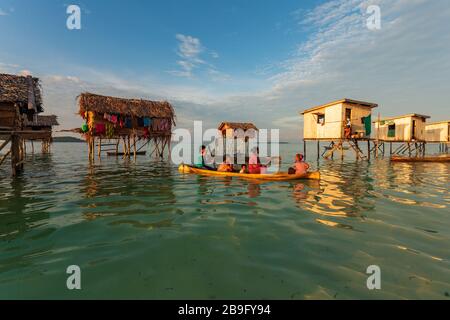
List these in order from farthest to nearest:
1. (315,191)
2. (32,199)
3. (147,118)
→ (147,118)
(315,191)
(32,199)

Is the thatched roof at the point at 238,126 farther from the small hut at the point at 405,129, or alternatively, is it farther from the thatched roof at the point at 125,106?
the small hut at the point at 405,129

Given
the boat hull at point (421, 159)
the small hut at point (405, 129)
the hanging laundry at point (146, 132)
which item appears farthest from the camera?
the small hut at point (405, 129)

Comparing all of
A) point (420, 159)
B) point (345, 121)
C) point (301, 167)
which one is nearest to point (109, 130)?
point (301, 167)

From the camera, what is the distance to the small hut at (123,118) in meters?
22.6

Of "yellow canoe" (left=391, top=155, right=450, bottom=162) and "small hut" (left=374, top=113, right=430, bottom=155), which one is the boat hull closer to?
"yellow canoe" (left=391, top=155, right=450, bottom=162)

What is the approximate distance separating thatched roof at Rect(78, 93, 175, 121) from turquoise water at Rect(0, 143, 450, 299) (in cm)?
1504

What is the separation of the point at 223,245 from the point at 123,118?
2303 cm

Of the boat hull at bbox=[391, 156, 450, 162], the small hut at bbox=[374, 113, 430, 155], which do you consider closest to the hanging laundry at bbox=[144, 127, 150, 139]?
the boat hull at bbox=[391, 156, 450, 162]

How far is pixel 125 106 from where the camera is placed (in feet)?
80.5

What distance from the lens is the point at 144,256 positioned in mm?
4336

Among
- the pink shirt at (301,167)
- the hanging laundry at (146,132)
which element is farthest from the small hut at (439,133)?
the hanging laundry at (146,132)

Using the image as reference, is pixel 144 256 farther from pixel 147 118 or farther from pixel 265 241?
pixel 147 118

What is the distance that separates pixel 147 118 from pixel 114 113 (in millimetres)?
3349
